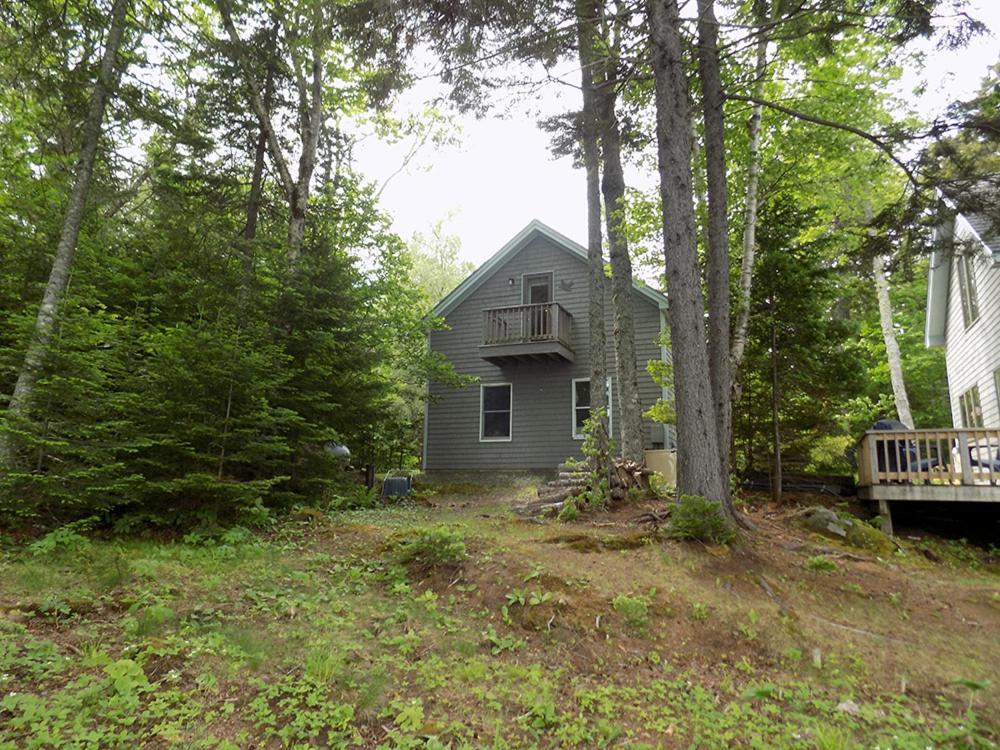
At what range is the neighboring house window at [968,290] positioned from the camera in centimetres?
1273

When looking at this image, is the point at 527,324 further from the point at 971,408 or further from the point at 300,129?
the point at 971,408

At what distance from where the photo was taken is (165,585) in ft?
14.1

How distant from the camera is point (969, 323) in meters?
13.2

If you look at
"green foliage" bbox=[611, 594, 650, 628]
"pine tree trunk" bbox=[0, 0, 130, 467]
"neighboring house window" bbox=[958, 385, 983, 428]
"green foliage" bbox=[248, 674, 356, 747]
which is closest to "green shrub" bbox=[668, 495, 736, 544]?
"green foliage" bbox=[611, 594, 650, 628]

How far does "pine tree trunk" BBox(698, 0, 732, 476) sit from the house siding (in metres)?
5.53

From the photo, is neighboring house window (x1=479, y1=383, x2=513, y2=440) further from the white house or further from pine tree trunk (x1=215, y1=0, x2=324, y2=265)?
the white house

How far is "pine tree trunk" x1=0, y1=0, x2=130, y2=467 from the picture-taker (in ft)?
18.8

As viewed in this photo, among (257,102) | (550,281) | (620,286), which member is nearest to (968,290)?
(620,286)

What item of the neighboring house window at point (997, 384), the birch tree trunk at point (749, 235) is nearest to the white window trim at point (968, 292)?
the neighboring house window at point (997, 384)

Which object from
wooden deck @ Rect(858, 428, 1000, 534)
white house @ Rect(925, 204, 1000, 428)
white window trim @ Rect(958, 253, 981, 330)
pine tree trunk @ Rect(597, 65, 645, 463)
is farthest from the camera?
white window trim @ Rect(958, 253, 981, 330)

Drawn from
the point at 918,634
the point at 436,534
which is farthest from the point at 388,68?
the point at 918,634

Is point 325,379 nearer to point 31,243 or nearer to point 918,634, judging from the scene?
point 31,243

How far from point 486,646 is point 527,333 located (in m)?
11.7

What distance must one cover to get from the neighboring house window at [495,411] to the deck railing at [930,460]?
338 inches
